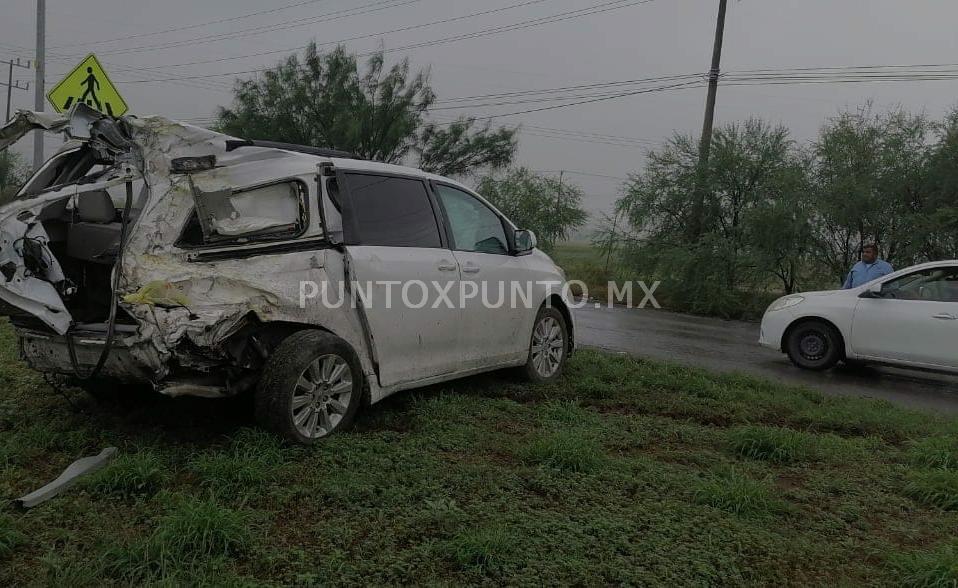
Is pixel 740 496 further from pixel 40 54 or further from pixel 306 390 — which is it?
pixel 40 54

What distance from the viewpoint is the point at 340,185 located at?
16.2 ft

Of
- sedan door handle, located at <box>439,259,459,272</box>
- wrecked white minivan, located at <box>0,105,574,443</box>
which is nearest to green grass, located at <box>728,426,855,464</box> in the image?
wrecked white minivan, located at <box>0,105,574,443</box>

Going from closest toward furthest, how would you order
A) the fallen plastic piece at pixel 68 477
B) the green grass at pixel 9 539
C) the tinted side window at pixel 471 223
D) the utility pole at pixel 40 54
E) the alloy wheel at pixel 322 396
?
the green grass at pixel 9 539 → the fallen plastic piece at pixel 68 477 → the alloy wheel at pixel 322 396 → the tinted side window at pixel 471 223 → the utility pole at pixel 40 54

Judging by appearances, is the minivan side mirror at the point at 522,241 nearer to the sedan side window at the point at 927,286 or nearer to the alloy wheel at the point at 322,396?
the alloy wheel at the point at 322,396

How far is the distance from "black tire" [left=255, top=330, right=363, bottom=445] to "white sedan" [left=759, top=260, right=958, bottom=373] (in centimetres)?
637

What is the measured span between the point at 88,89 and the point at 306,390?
723cm

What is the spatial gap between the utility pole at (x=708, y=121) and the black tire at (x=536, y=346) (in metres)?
11.4

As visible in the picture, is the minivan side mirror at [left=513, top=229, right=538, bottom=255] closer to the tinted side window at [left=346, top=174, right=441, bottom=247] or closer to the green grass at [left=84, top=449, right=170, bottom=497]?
the tinted side window at [left=346, top=174, right=441, bottom=247]

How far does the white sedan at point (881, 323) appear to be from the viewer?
26.8ft

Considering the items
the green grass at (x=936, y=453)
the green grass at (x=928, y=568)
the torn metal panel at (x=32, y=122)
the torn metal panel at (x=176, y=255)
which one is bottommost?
the green grass at (x=928, y=568)

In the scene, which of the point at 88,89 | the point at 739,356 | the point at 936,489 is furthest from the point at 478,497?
the point at 88,89

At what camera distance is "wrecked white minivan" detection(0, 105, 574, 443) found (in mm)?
4117

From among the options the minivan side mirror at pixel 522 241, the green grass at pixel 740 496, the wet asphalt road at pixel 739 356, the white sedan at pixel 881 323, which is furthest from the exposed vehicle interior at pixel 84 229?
the white sedan at pixel 881 323

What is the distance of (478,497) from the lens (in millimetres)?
3883
